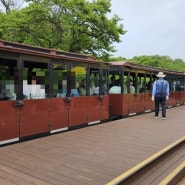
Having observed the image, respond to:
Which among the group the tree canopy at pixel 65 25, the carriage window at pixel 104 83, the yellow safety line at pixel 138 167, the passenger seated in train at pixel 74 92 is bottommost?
the yellow safety line at pixel 138 167

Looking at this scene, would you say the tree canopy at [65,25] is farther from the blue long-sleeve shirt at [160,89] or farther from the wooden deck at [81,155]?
the wooden deck at [81,155]

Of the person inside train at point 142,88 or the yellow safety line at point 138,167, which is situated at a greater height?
the person inside train at point 142,88

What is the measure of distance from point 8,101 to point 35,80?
1181mm

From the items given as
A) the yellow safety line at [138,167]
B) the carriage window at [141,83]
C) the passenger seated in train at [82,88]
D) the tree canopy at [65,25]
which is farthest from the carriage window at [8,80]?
the tree canopy at [65,25]

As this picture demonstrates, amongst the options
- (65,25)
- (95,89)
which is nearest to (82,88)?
(95,89)

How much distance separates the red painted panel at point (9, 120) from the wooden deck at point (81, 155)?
25 centimetres

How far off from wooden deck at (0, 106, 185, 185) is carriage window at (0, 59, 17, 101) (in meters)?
1.02

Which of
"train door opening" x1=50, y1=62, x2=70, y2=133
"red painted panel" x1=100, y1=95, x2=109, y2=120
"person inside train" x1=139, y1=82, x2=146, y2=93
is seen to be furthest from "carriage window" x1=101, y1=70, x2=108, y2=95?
"person inside train" x1=139, y1=82, x2=146, y2=93

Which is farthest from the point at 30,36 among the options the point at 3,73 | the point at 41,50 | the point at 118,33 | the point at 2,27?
the point at 3,73

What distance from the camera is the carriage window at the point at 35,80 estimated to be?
6934 millimetres

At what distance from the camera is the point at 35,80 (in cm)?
735

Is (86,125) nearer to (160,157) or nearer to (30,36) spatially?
(160,157)

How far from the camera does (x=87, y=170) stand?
488 centimetres

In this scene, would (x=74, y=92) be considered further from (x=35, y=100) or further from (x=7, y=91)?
(x=7, y=91)
